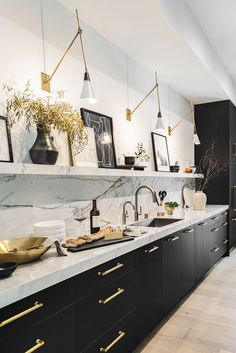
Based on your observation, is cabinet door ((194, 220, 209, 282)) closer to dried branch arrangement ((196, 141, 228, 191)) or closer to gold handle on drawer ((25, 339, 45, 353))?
dried branch arrangement ((196, 141, 228, 191))

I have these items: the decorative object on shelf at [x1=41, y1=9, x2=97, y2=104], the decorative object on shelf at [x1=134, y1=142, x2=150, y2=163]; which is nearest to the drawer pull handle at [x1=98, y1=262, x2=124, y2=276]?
the decorative object on shelf at [x1=41, y1=9, x2=97, y2=104]

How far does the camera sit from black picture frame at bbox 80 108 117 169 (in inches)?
102

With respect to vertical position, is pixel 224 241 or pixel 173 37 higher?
pixel 173 37

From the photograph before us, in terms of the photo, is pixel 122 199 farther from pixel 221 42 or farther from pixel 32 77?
pixel 221 42

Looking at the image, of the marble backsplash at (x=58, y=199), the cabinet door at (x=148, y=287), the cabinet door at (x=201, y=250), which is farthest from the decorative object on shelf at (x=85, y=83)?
the cabinet door at (x=201, y=250)

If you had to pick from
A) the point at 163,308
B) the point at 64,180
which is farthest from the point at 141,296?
the point at 64,180

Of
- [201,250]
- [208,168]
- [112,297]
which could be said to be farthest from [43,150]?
[208,168]

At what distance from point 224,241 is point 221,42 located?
2958 millimetres

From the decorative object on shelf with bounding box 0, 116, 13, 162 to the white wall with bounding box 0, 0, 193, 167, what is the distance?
0.12m

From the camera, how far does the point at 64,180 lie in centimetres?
233

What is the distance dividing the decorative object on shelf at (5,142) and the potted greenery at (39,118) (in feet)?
0.26

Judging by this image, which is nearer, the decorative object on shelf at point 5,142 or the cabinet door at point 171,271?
the decorative object on shelf at point 5,142

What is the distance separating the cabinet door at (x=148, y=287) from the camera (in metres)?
2.12

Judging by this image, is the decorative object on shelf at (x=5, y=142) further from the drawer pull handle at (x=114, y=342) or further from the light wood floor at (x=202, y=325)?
the light wood floor at (x=202, y=325)
